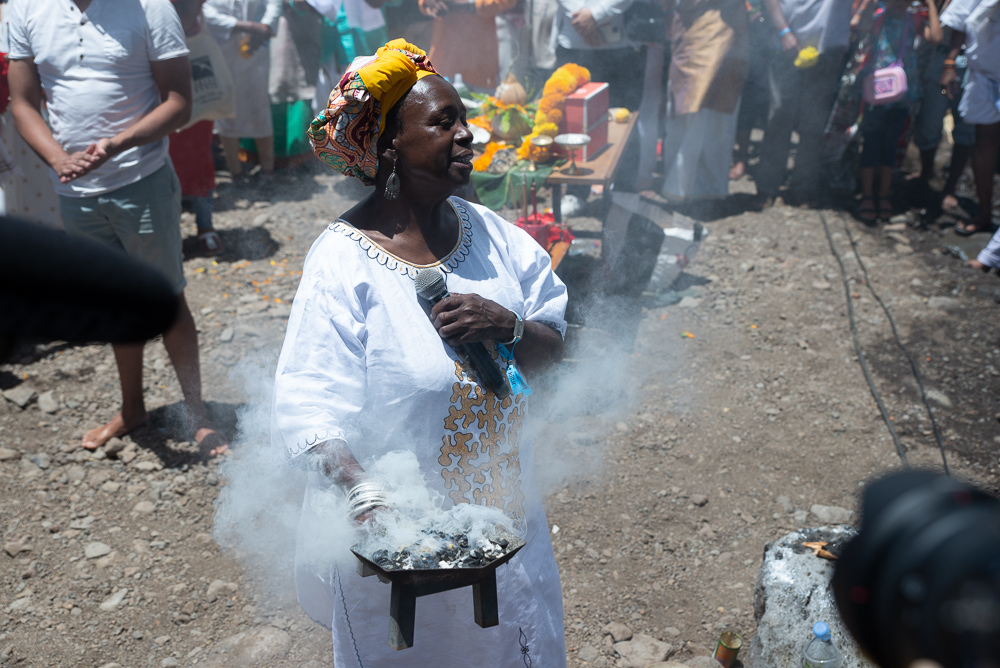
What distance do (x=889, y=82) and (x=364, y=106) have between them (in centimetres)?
703

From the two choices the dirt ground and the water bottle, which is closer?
the water bottle

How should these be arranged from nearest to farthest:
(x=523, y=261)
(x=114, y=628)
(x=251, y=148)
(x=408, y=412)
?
1. (x=408, y=412)
2. (x=523, y=261)
3. (x=114, y=628)
4. (x=251, y=148)

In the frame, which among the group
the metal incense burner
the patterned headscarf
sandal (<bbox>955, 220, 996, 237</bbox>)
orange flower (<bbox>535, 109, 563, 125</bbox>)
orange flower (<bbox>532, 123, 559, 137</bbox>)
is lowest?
sandal (<bbox>955, 220, 996, 237</bbox>)

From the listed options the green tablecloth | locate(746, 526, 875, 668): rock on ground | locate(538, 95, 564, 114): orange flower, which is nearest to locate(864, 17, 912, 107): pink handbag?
locate(538, 95, 564, 114): orange flower

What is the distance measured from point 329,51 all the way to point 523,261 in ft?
22.1

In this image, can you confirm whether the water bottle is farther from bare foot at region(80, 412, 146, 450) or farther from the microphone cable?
bare foot at region(80, 412, 146, 450)

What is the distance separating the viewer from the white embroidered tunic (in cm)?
206

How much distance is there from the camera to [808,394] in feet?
16.6

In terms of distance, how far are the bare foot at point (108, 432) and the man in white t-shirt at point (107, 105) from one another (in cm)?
101

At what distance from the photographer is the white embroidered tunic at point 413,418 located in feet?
6.77

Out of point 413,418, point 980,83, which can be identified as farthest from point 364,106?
point 980,83

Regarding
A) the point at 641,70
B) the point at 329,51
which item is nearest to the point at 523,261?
the point at 641,70

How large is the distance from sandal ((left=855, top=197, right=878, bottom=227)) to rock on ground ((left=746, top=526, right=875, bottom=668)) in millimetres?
5645

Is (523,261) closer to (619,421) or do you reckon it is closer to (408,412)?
(408,412)
